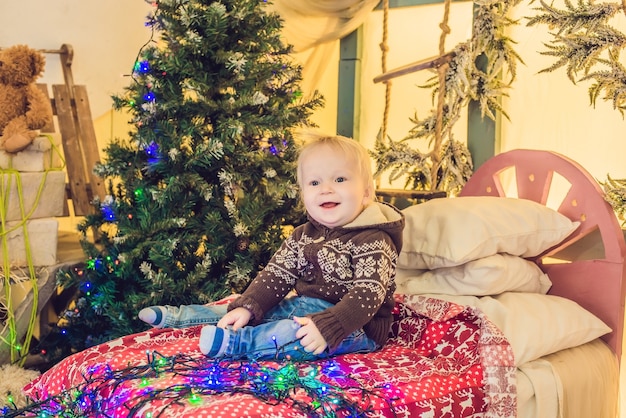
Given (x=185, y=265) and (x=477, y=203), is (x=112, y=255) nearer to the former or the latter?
(x=185, y=265)

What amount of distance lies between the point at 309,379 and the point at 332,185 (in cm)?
59

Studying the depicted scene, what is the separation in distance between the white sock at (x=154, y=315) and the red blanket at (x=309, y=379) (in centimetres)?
4

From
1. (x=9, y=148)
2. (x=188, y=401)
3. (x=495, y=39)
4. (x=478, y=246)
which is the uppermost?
(x=495, y=39)

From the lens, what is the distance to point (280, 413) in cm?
152

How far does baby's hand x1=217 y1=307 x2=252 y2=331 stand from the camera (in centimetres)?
196

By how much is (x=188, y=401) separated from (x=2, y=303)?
1.55 meters

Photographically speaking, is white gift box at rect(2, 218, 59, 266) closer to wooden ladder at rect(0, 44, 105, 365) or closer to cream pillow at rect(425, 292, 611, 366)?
wooden ladder at rect(0, 44, 105, 365)

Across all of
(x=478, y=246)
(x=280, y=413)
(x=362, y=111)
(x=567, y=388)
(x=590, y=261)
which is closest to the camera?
(x=280, y=413)

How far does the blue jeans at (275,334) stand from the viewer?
185 cm

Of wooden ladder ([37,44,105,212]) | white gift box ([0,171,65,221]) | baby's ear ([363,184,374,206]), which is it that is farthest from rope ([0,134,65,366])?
baby's ear ([363,184,374,206])

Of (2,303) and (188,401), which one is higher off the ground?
(188,401)

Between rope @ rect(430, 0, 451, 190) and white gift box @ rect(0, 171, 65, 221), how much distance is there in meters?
1.51

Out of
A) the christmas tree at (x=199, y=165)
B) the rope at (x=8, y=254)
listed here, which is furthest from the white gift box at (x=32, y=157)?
the christmas tree at (x=199, y=165)

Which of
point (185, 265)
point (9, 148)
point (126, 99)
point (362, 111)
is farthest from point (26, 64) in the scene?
point (362, 111)
